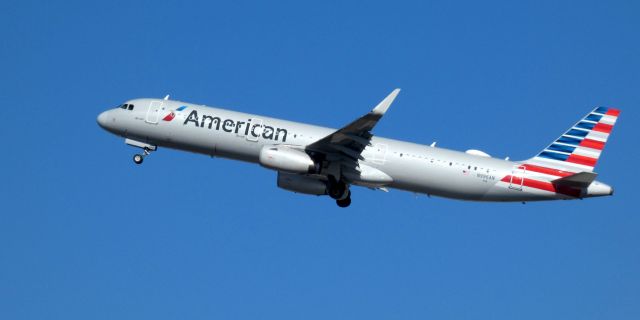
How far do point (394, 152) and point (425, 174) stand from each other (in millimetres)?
2227

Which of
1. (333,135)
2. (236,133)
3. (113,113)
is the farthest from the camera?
(113,113)

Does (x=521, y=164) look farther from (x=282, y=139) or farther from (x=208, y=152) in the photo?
(x=208, y=152)

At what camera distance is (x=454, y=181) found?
165ft

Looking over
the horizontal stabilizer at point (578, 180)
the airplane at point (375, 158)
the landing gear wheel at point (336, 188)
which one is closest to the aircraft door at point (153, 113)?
the airplane at point (375, 158)

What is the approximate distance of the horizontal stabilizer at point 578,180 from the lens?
47.8m

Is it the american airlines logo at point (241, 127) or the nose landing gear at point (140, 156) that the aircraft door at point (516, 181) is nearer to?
the american airlines logo at point (241, 127)

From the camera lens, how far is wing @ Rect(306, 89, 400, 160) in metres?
45.1

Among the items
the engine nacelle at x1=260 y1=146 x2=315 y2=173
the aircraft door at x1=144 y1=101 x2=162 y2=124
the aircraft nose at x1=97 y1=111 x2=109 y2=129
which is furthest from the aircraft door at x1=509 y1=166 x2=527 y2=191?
the aircraft nose at x1=97 y1=111 x2=109 y2=129

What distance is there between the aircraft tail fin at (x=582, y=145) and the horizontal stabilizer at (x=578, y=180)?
1939 mm

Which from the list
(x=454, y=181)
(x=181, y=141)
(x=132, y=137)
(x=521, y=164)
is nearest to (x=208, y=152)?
(x=181, y=141)

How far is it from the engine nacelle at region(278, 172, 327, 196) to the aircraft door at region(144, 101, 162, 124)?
8435mm

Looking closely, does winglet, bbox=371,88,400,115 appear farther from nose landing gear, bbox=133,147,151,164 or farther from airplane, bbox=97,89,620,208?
nose landing gear, bbox=133,147,151,164

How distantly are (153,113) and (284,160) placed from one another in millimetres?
10201

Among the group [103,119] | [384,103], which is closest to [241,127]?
[103,119]
